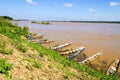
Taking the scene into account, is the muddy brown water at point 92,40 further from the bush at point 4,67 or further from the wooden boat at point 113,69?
the bush at point 4,67

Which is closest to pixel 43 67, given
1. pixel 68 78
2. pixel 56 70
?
pixel 56 70

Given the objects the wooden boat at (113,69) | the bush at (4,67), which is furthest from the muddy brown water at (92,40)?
the bush at (4,67)

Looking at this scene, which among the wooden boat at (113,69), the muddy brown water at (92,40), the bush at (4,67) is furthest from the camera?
the muddy brown water at (92,40)

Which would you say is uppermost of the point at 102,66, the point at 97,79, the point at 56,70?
the point at 56,70

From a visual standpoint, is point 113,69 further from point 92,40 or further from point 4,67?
point 92,40

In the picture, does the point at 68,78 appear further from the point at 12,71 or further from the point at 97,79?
the point at 12,71

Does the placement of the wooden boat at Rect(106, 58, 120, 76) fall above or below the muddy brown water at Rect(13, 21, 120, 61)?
above

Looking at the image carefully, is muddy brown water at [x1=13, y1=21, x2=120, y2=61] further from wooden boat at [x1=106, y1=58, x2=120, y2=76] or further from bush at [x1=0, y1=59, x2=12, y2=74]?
bush at [x1=0, y1=59, x2=12, y2=74]

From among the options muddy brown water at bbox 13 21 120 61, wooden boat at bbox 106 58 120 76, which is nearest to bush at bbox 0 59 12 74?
wooden boat at bbox 106 58 120 76

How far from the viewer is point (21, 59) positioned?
653 centimetres

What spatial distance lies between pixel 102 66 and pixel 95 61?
0.80 meters

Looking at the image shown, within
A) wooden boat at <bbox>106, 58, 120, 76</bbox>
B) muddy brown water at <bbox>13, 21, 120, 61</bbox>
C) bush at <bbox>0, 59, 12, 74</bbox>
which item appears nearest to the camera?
bush at <bbox>0, 59, 12, 74</bbox>

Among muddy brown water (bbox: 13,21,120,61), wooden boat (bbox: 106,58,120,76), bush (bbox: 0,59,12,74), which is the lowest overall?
muddy brown water (bbox: 13,21,120,61)

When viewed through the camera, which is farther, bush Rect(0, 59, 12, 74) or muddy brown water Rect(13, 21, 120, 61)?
muddy brown water Rect(13, 21, 120, 61)
